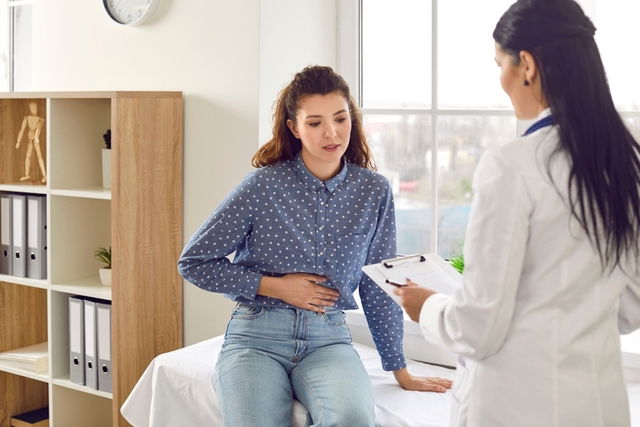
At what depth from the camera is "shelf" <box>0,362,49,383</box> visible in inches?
116

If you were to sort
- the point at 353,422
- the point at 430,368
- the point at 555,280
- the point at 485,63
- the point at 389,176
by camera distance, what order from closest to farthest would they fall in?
the point at 555,280, the point at 353,422, the point at 430,368, the point at 485,63, the point at 389,176

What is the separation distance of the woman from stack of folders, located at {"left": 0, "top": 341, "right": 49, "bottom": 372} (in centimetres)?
114

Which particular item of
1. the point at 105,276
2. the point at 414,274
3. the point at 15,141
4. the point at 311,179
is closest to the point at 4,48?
the point at 15,141

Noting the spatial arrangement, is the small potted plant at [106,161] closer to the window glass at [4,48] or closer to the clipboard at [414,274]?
the window glass at [4,48]

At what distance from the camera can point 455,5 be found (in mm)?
2574

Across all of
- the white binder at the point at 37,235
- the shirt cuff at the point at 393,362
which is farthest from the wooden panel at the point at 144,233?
the shirt cuff at the point at 393,362

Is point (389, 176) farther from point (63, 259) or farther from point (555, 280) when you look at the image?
point (555, 280)

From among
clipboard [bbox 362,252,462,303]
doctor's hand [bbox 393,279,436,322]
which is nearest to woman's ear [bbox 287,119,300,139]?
clipboard [bbox 362,252,462,303]

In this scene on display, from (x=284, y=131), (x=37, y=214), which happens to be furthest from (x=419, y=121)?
(x=37, y=214)

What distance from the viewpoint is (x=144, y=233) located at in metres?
2.72

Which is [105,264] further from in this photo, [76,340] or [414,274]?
[414,274]

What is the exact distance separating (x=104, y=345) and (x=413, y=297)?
1554 mm

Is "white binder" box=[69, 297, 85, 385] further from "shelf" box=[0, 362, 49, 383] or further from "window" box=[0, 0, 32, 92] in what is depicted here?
"window" box=[0, 0, 32, 92]

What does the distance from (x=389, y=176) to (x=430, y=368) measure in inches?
27.4
